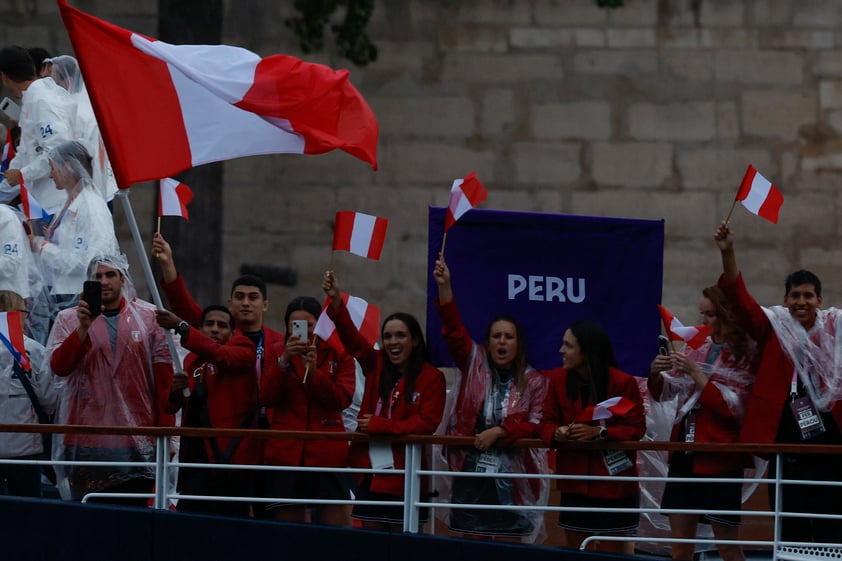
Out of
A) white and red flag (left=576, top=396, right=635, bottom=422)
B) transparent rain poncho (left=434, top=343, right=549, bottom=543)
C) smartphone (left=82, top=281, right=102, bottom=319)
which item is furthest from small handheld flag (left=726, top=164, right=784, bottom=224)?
smartphone (left=82, top=281, right=102, bottom=319)

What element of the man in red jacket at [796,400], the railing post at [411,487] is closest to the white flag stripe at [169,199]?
the railing post at [411,487]

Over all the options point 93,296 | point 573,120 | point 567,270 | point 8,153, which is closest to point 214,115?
point 93,296

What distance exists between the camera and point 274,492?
800 cm

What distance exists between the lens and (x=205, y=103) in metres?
8.26

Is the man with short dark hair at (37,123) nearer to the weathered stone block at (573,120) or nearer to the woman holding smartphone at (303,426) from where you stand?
the woman holding smartphone at (303,426)

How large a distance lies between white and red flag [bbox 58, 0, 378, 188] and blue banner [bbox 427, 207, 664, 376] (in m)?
0.77

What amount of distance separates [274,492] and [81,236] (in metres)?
2.15

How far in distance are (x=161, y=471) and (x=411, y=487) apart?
1204 mm

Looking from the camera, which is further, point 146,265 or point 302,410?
point 302,410

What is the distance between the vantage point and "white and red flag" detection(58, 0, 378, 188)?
316 inches

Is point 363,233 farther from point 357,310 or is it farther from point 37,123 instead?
point 37,123

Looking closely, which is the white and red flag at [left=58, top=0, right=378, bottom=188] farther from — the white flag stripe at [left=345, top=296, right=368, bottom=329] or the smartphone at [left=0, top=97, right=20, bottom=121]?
the smartphone at [left=0, top=97, right=20, bottom=121]

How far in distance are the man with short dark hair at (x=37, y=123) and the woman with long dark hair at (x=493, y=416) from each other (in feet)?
8.87

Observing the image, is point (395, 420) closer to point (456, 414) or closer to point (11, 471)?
point (456, 414)
